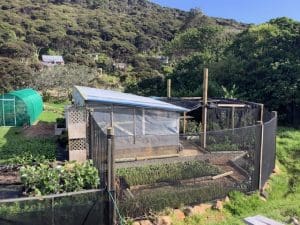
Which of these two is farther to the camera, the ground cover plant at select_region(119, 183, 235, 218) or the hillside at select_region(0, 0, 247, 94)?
the hillside at select_region(0, 0, 247, 94)

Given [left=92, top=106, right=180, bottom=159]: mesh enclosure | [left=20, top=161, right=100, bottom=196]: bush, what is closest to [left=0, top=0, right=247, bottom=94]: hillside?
[left=92, top=106, right=180, bottom=159]: mesh enclosure

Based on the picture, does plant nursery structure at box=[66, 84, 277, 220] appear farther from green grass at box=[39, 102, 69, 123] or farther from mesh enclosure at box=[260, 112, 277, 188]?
green grass at box=[39, 102, 69, 123]

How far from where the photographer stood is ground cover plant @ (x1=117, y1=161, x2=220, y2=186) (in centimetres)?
831

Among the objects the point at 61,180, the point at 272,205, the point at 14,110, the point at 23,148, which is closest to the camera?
the point at 61,180

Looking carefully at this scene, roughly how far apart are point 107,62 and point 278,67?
118 feet

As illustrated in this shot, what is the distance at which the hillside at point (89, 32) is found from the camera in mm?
52781

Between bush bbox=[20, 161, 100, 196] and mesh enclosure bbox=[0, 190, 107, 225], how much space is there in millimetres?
736

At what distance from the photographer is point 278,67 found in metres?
18.8

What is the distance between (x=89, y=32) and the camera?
67062mm

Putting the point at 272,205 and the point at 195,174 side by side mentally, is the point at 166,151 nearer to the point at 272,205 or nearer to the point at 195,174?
the point at 195,174

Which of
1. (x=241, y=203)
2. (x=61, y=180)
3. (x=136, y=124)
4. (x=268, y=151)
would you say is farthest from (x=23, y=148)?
(x=268, y=151)

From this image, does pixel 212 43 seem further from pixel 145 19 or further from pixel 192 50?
pixel 145 19

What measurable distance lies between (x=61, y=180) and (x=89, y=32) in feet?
206

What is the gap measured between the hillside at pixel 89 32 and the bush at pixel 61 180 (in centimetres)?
4158
